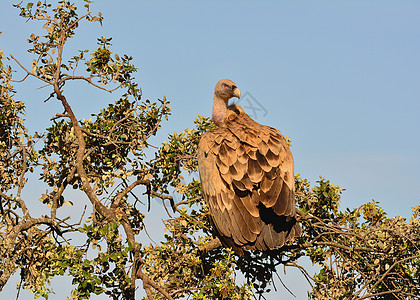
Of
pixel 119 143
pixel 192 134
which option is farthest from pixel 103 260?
pixel 192 134

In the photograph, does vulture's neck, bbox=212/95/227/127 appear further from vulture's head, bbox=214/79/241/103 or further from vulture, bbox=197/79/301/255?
vulture, bbox=197/79/301/255

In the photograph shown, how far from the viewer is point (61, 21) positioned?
367 inches

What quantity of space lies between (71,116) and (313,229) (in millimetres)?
4307

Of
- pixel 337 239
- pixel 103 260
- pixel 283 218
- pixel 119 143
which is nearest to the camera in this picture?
pixel 103 260

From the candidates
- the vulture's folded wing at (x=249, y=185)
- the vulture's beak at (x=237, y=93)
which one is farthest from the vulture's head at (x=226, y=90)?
the vulture's folded wing at (x=249, y=185)

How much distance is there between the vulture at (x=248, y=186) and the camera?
25.6 feet

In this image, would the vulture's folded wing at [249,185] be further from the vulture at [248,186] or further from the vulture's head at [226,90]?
the vulture's head at [226,90]

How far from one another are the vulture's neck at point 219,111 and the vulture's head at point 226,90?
9 centimetres

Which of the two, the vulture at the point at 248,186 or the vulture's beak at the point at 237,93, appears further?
the vulture's beak at the point at 237,93

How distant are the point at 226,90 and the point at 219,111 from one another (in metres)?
0.59

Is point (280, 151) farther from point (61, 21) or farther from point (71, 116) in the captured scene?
point (61, 21)

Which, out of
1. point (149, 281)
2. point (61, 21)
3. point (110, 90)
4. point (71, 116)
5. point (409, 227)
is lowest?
point (149, 281)

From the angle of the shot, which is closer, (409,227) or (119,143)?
(409,227)

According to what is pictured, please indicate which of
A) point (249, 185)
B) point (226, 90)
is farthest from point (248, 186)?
point (226, 90)
